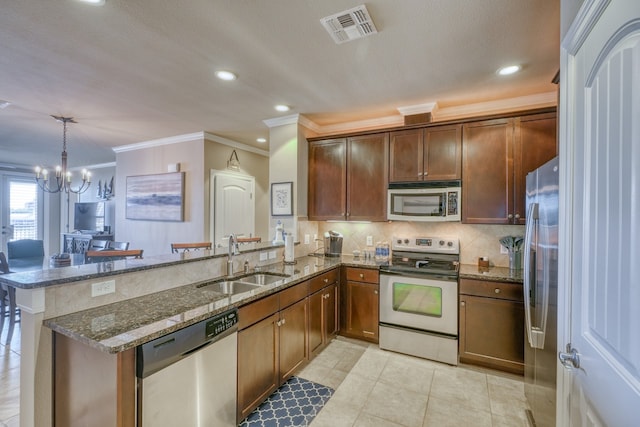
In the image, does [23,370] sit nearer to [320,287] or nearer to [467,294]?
[320,287]

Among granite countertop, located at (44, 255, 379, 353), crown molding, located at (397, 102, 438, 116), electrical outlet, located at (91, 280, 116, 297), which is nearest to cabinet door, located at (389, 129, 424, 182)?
crown molding, located at (397, 102, 438, 116)

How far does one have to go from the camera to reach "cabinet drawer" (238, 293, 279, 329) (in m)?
1.90

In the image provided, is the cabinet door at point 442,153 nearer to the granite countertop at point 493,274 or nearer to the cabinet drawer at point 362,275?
the granite countertop at point 493,274

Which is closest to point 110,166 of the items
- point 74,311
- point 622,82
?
point 74,311

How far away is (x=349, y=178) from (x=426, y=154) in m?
0.93

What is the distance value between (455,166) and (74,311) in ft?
10.8

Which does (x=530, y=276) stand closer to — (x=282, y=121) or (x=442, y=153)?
(x=442, y=153)

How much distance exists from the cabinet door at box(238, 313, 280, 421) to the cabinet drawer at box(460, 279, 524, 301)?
5.87ft

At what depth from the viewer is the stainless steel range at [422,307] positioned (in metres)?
2.75

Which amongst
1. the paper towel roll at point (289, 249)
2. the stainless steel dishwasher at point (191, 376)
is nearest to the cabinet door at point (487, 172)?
the paper towel roll at point (289, 249)

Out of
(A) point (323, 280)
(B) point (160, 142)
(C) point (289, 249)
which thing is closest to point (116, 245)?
(B) point (160, 142)

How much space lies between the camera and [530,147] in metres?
2.71

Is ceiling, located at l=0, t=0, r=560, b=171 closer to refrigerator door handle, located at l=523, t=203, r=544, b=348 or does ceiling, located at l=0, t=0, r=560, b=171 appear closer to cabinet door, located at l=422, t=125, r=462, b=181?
cabinet door, located at l=422, t=125, r=462, b=181

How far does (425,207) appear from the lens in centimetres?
309
